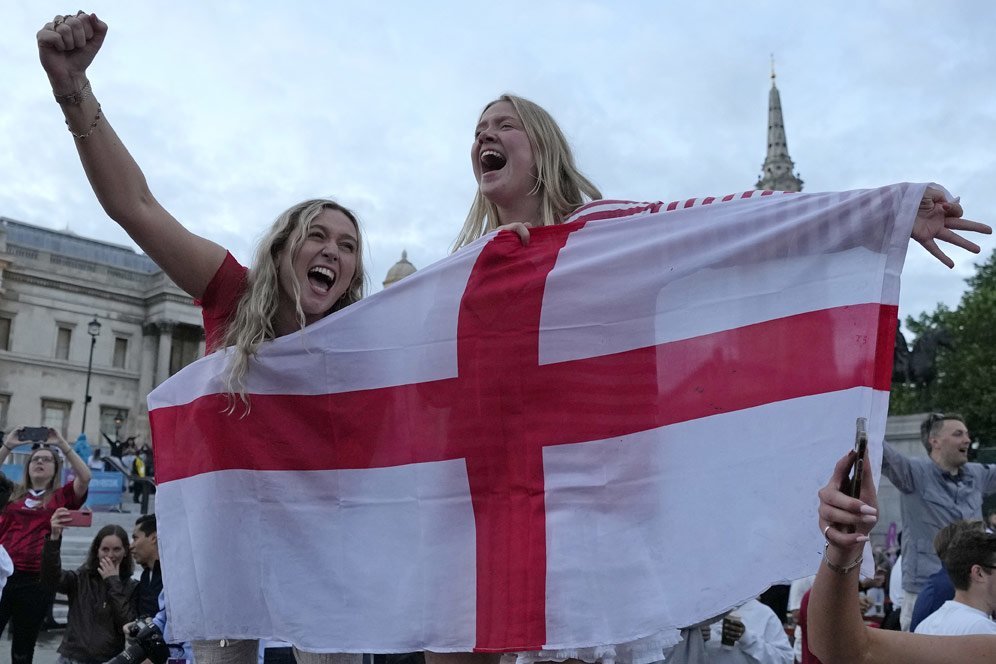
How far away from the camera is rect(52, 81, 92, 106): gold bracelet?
2.47 m

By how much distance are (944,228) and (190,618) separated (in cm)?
234

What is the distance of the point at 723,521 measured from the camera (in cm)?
235

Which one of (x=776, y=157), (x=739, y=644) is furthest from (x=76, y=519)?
(x=776, y=157)

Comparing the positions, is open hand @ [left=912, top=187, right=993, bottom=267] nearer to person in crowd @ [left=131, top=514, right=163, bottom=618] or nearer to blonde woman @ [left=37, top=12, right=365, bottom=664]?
blonde woman @ [left=37, top=12, right=365, bottom=664]

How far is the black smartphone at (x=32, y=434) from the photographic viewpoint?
675cm

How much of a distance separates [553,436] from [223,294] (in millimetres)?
A: 1092

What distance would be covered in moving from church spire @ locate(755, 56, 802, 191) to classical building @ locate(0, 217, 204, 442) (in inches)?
2026

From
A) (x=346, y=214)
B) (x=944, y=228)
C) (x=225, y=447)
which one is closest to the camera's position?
(x=944, y=228)

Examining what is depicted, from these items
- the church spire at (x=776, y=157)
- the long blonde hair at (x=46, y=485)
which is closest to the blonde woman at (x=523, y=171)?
the long blonde hair at (x=46, y=485)

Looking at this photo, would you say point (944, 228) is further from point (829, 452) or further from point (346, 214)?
point (346, 214)

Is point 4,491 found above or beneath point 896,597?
above

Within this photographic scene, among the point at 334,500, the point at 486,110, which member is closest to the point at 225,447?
the point at 334,500

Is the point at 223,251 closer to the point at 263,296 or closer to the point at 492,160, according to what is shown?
the point at 263,296

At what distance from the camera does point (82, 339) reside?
56.1 m
